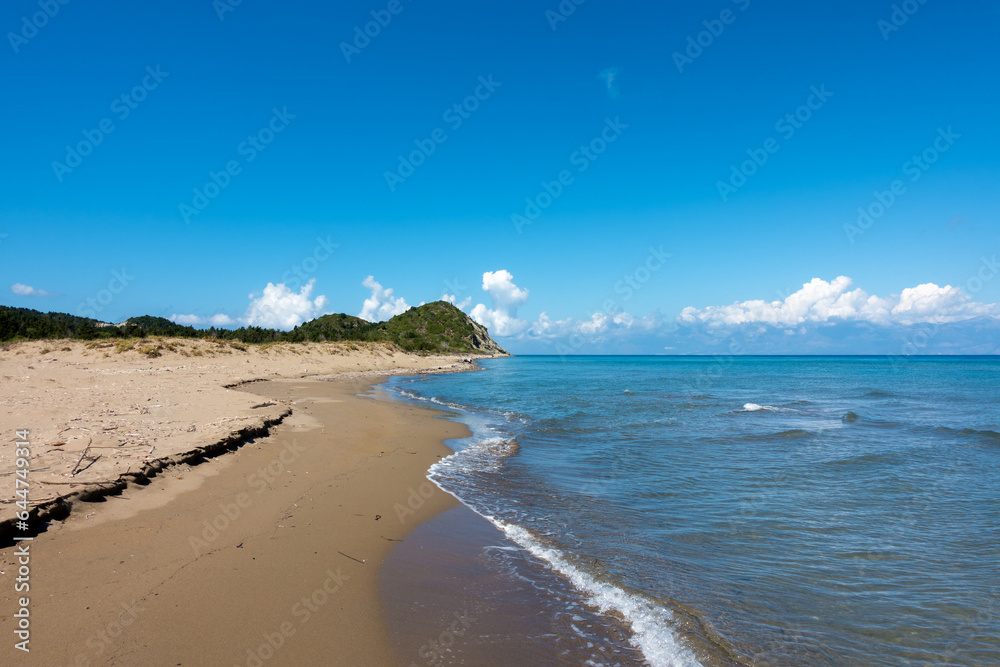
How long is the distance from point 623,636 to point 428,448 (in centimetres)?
1035

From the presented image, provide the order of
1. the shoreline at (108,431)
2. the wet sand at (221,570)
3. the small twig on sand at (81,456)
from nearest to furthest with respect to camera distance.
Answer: the wet sand at (221,570) < the shoreline at (108,431) < the small twig on sand at (81,456)

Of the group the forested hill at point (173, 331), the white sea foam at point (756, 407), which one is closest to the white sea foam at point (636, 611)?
the white sea foam at point (756, 407)

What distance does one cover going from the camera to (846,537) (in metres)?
8.27

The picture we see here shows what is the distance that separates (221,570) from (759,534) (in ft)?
28.0

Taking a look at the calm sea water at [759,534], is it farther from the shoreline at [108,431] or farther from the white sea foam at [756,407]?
the white sea foam at [756,407]

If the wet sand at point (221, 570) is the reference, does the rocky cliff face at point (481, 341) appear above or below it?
above

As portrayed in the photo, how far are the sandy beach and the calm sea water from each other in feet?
7.41

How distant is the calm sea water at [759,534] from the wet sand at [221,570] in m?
2.28

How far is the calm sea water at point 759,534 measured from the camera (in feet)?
17.6

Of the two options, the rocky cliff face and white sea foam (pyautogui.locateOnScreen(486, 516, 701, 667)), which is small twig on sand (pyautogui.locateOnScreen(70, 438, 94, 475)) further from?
the rocky cliff face

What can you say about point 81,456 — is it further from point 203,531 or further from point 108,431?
point 203,531

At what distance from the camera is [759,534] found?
8.33 m

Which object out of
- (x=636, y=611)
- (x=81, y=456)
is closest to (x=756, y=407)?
(x=636, y=611)

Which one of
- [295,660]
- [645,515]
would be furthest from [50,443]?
[645,515]
